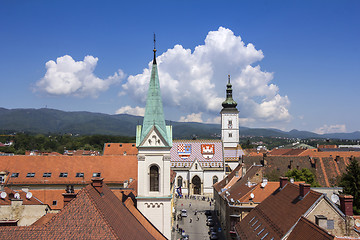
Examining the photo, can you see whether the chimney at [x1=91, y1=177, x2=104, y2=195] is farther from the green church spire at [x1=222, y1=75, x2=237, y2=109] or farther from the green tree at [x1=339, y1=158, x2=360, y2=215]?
the green church spire at [x1=222, y1=75, x2=237, y2=109]

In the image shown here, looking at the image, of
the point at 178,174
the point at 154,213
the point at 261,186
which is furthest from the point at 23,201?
the point at 178,174

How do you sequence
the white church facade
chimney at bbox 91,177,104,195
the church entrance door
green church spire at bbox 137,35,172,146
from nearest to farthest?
chimney at bbox 91,177,104,195, green church spire at bbox 137,35,172,146, the white church facade, the church entrance door

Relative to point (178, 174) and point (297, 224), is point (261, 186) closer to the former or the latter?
point (297, 224)

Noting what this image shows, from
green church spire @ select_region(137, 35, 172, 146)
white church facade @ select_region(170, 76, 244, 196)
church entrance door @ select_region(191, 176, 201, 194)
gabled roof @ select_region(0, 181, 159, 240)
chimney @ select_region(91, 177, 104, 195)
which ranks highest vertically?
green church spire @ select_region(137, 35, 172, 146)

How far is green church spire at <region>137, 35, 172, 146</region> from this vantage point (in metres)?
34.3

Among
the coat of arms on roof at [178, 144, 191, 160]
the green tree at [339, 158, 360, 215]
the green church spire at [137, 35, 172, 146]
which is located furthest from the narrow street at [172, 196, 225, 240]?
the green church spire at [137, 35, 172, 146]

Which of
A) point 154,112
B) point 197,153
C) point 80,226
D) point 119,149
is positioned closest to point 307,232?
point 80,226

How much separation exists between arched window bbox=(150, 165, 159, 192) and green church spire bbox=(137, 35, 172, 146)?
9.06 ft

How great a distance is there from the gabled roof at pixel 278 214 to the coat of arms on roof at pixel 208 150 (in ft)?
213

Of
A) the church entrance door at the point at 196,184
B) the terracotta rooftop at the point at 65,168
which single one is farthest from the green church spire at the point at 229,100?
the terracotta rooftop at the point at 65,168

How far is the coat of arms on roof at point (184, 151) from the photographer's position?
10291 cm

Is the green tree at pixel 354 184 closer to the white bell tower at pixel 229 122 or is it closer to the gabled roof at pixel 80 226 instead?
the gabled roof at pixel 80 226

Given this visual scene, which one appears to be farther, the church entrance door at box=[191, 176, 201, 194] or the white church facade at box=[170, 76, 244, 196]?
the church entrance door at box=[191, 176, 201, 194]

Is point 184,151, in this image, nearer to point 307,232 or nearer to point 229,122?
point 229,122
